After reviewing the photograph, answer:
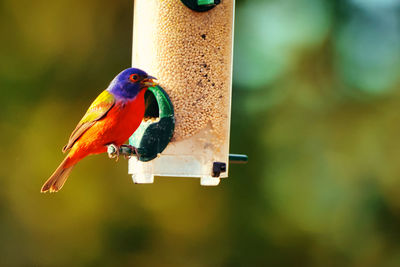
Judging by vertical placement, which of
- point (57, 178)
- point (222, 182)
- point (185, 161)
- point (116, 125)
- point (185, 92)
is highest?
point (185, 92)

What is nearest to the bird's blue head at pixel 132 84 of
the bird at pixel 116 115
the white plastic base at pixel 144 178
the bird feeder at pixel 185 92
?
the bird at pixel 116 115

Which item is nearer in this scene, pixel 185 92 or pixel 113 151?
pixel 113 151

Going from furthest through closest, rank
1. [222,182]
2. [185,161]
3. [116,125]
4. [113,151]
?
[222,182]
[185,161]
[116,125]
[113,151]

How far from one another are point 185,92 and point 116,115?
1.70 feet

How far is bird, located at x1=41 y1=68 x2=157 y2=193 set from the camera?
4.86m

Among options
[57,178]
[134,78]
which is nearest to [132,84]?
[134,78]

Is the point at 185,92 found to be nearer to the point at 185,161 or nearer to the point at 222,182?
the point at 185,161

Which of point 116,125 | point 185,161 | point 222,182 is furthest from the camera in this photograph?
point 222,182

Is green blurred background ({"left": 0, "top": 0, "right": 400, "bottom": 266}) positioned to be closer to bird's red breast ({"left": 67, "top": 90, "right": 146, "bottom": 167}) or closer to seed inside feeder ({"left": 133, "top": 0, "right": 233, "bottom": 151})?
seed inside feeder ({"left": 133, "top": 0, "right": 233, "bottom": 151})

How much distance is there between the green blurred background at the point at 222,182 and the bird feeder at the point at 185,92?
3.19 meters

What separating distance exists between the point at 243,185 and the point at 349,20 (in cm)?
256

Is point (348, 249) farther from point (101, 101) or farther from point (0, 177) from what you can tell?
point (101, 101)

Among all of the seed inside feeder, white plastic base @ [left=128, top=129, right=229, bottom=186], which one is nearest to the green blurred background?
the seed inside feeder

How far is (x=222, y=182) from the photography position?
852 centimetres
